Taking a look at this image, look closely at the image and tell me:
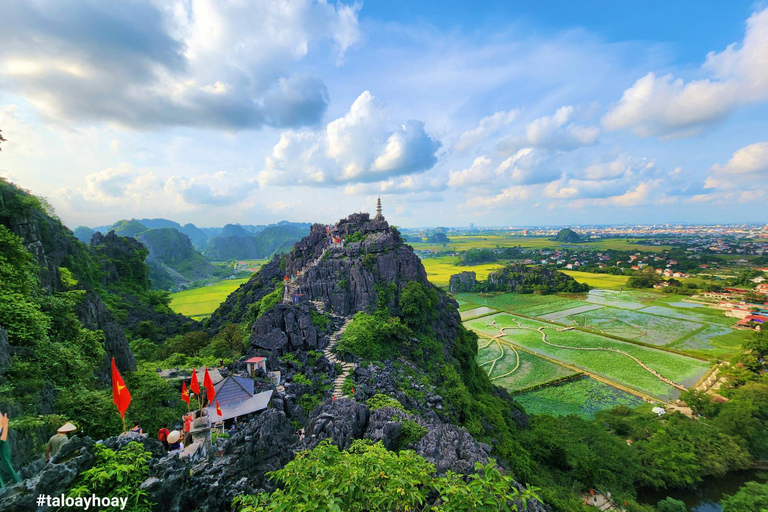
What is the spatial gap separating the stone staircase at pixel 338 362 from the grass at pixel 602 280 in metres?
94.9

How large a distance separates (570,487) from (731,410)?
17.6 metres

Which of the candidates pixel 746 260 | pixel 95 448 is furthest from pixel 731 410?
pixel 746 260

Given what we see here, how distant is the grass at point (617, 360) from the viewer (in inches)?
1473

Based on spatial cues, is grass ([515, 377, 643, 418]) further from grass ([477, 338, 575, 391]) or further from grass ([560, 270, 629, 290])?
grass ([560, 270, 629, 290])

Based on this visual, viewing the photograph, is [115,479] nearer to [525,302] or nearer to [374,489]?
[374,489]

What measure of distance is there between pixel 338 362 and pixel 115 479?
1669 cm

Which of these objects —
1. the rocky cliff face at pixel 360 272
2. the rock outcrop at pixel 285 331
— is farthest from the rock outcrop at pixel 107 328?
the rocky cliff face at pixel 360 272

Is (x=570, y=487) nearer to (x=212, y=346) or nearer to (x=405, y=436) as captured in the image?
(x=405, y=436)

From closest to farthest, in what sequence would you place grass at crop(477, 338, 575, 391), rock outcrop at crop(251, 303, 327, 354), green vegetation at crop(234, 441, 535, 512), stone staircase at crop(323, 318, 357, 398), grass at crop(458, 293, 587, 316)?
green vegetation at crop(234, 441, 535, 512) < stone staircase at crop(323, 318, 357, 398) < rock outcrop at crop(251, 303, 327, 354) < grass at crop(477, 338, 575, 391) < grass at crop(458, 293, 587, 316)

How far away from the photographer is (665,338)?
50875 mm

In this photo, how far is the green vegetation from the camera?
5.41 metres

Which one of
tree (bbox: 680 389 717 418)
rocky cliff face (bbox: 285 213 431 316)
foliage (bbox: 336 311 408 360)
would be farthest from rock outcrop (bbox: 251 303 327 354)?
tree (bbox: 680 389 717 418)

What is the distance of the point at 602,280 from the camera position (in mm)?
100938

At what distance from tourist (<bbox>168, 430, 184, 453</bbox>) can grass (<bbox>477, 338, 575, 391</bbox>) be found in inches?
1452
